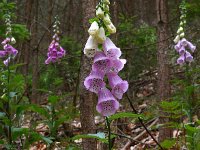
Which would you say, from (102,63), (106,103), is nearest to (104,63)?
(102,63)

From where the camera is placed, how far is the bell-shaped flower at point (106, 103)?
8.28 ft

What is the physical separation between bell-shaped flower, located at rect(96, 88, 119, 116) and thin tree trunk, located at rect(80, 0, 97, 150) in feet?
5.10

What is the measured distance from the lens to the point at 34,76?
8.77 m

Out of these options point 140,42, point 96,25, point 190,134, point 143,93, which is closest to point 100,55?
point 96,25

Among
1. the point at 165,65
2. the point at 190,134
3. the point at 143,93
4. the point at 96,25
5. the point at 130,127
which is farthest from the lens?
the point at 143,93

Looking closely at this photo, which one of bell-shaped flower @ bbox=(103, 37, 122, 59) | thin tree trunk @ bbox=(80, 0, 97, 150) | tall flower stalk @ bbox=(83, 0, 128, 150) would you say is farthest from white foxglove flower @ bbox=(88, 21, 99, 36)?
thin tree trunk @ bbox=(80, 0, 97, 150)

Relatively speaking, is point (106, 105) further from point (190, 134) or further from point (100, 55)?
point (190, 134)

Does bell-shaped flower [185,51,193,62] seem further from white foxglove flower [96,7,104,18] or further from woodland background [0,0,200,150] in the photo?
white foxglove flower [96,7,104,18]

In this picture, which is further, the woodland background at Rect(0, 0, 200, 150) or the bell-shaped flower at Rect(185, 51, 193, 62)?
the bell-shaped flower at Rect(185, 51, 193, 62)

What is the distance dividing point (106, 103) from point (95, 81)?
0.16m

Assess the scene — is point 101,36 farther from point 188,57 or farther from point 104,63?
point 188,57

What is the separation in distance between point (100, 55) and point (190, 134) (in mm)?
1809

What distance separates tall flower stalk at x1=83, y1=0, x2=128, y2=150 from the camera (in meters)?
2.49

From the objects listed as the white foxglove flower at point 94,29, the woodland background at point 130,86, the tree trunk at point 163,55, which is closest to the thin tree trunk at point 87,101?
the woodland background at point 130,86
